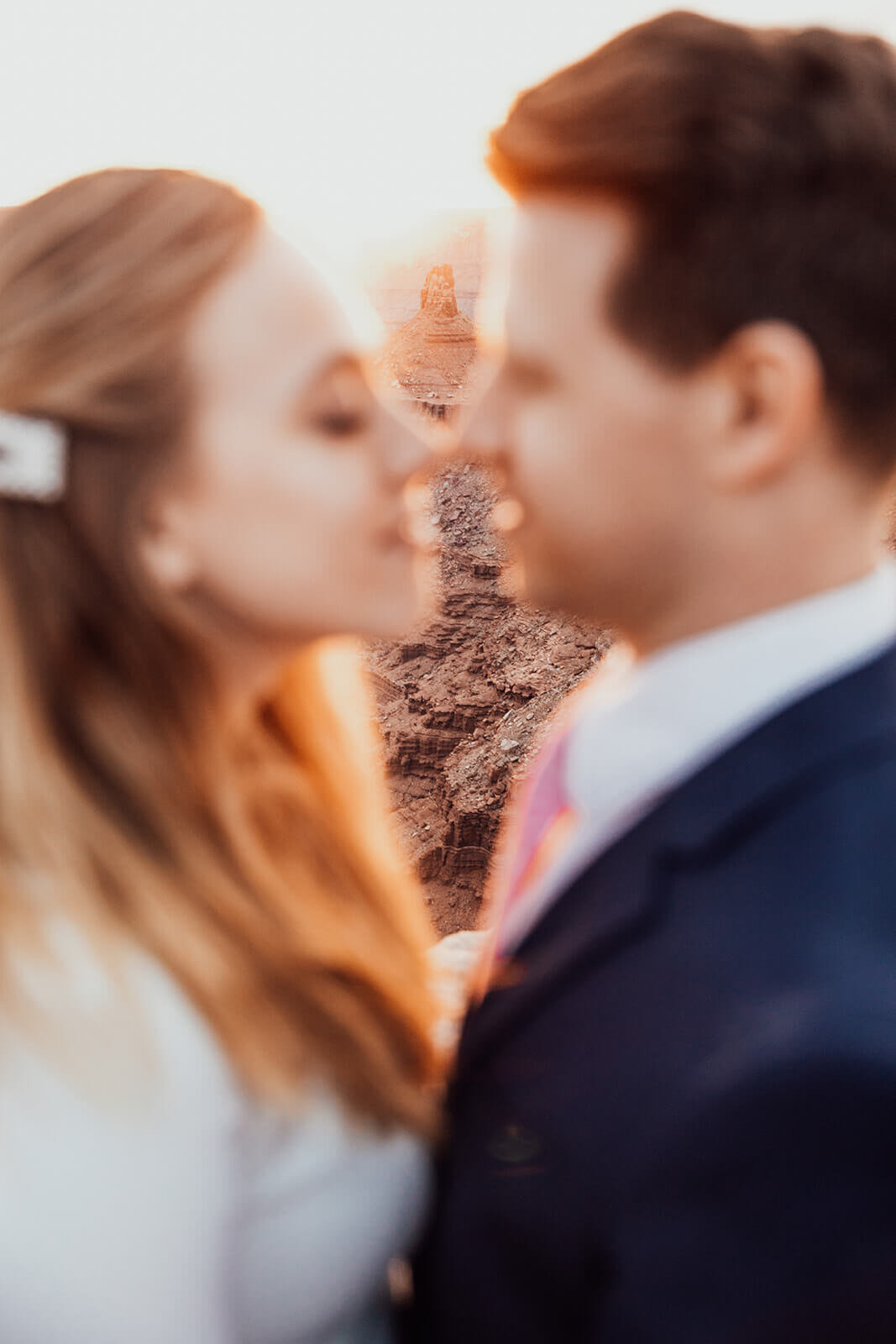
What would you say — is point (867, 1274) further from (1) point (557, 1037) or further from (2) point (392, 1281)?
(2) point (392, 1281)

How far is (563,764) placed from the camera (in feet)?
5.28

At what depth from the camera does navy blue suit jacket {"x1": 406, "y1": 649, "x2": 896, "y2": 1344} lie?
99cm

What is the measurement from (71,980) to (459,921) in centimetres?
1116

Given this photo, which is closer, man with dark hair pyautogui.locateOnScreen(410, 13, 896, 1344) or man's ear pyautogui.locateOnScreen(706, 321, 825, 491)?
man with dark hair pyautogui.locateOnScreen(410, 13, 896, 1344)

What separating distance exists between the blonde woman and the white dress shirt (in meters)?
0.37

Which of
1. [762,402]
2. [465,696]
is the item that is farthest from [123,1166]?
[465,696]

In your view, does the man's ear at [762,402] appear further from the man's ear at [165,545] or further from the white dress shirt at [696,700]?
the man's ear at [165,545]

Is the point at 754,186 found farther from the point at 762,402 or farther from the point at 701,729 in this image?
the point at 701,729

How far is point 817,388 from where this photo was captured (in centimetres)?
126

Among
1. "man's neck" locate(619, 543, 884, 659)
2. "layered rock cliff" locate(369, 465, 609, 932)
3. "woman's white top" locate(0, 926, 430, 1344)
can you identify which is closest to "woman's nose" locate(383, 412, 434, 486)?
"man's neck" locate(619, 543, 884, 659)

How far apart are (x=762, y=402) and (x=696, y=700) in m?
0.40

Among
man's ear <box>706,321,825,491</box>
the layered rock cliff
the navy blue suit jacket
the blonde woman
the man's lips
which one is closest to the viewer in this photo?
the navy blue suit jacket

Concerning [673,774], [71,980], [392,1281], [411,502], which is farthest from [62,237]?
[392,1281]

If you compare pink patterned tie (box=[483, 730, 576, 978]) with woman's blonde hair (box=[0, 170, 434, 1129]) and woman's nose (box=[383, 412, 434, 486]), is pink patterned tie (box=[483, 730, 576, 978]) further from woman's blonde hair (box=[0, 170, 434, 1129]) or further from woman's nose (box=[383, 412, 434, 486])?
woman's nose (box=[383, 412, 434, 486])
